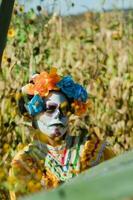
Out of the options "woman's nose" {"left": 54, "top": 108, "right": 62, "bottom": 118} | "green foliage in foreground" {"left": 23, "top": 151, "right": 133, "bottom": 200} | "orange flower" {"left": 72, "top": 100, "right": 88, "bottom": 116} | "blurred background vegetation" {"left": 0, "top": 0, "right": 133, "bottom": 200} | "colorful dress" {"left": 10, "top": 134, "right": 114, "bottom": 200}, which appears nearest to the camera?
"green foliage in foreground" {"left": 23, "top": 151, "right": 133, "bottom": 200}

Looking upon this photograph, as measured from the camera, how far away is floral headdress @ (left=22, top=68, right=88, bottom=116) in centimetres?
237

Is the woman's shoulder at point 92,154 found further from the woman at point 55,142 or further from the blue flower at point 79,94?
the blue flower at point 79,94

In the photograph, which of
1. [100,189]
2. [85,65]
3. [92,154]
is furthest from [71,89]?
[100,189]

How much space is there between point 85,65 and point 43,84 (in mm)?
1677

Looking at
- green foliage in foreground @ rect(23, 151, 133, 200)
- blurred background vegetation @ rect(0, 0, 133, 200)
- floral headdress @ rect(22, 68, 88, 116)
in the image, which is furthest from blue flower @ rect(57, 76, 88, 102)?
green foliage in foreground @ rect(23, 151, 133, 200)

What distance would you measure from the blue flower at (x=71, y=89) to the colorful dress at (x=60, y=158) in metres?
0.17

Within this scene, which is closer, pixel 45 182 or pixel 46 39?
pixel 45 182

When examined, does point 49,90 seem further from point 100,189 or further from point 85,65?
point 100,189

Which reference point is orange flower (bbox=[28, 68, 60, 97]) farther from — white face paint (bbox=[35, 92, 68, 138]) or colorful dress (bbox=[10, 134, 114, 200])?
colorful dress (bbox=[10, 134, 114, 200])

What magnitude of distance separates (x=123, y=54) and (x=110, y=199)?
3.91 metres

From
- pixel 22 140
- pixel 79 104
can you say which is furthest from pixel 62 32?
pixel 79 104

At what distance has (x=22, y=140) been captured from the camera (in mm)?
3090

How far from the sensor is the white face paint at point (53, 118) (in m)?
2.29

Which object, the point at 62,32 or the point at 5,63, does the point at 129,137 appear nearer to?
the point at 5,63
